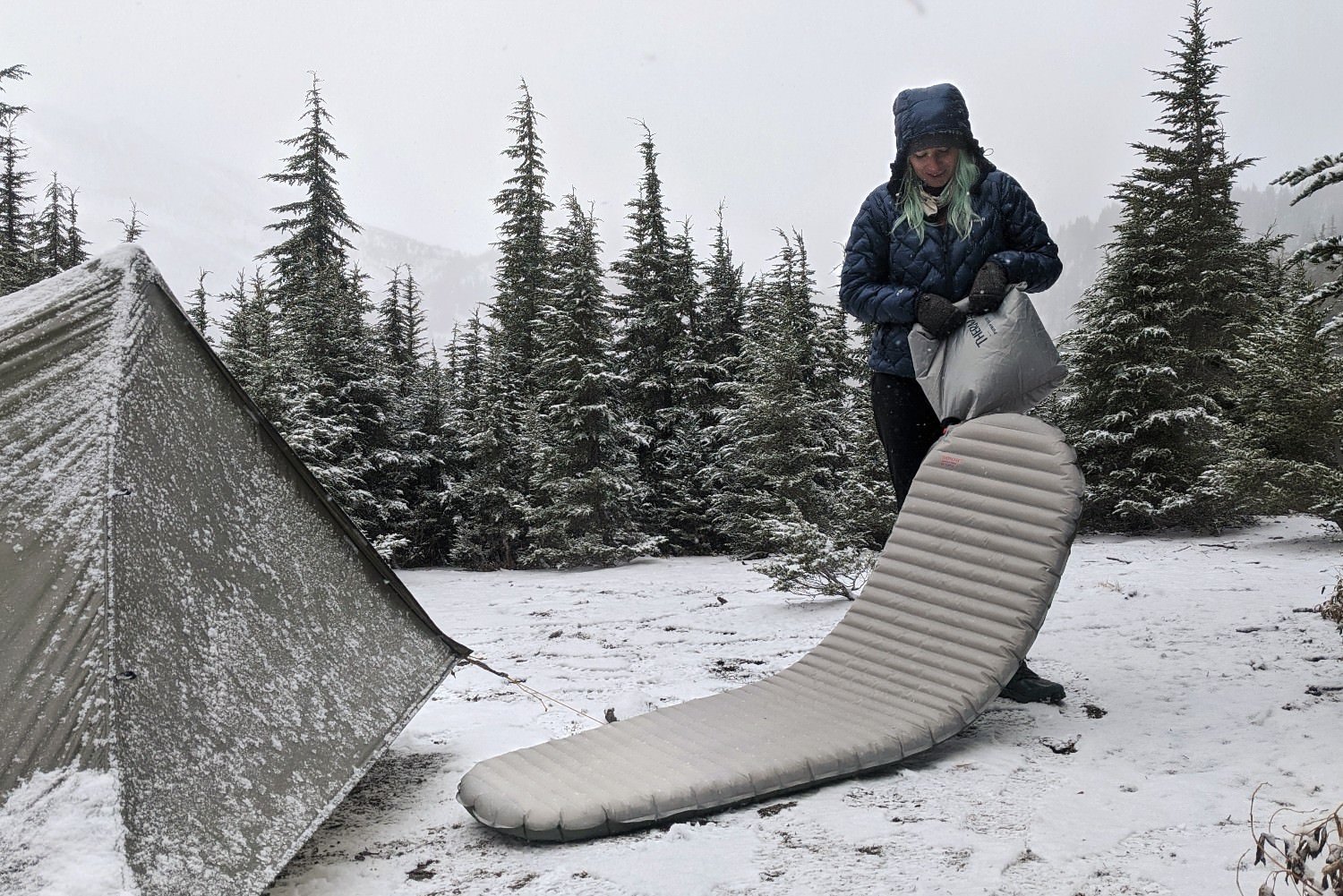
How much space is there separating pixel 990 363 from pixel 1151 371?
24.1 ft

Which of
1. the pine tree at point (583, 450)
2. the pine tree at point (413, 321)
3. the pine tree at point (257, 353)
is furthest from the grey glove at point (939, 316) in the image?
the pine tree at point (413, 321)

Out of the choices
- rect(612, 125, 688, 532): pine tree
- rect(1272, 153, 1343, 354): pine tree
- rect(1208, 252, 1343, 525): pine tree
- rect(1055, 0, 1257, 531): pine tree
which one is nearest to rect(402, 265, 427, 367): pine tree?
rect(612, 125, 688, 532): pine tree

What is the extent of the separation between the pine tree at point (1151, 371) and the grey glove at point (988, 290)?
6.46 metres

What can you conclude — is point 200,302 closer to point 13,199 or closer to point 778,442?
point 13,199

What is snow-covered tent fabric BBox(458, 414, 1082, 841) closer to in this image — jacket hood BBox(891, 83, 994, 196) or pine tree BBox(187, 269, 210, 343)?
jacket hood BBox(891, 83, 994, 196)

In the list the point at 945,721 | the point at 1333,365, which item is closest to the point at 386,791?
the point at 945,721

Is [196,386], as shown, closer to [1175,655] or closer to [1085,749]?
[1085,749]

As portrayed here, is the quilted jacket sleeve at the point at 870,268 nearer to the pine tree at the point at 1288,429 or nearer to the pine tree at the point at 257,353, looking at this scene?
the pine tree at the point at 1288,429

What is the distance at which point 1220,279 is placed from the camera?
10852 millimetres

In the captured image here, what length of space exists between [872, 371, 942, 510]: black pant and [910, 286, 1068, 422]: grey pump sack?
191 mm

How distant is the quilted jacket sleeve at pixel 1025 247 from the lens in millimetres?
3045

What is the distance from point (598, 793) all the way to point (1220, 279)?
39.5 ft

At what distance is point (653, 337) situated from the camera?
13.2 metres

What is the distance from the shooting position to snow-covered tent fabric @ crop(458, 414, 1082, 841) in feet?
7.14
